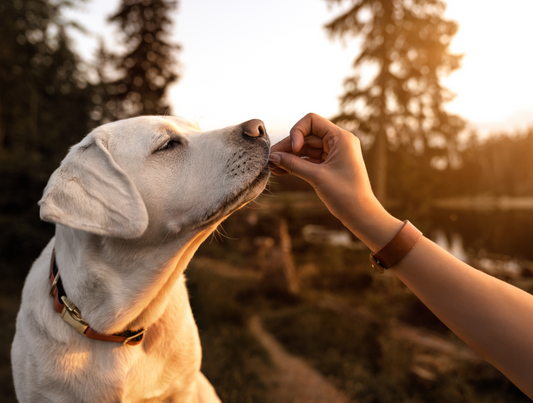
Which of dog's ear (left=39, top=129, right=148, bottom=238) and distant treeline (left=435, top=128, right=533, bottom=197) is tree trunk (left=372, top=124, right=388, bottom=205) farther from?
dog's ear (left=39, top=129, right=148, bottom=238)

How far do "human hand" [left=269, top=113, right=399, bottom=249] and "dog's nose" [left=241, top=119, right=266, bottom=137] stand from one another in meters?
0.19

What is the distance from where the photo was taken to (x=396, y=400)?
5074mm

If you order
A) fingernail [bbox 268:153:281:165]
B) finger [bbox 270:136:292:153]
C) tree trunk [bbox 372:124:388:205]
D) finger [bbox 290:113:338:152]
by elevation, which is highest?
finger [bbox 290:113:338:152]

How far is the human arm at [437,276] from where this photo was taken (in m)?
1.18

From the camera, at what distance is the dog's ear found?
1631 mm

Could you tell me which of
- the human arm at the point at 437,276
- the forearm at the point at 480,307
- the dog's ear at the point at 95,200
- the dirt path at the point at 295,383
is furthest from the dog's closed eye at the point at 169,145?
the dirt path at the point at 295,383

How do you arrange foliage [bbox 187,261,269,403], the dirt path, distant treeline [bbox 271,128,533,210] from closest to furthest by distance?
foliage [bbox 187,261,269,403]
the dirt path
distant treeline [bbox 271,128,533,210]

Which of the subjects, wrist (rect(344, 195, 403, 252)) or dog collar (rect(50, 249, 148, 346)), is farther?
dog collar (rect(50, 249, 148, 346))

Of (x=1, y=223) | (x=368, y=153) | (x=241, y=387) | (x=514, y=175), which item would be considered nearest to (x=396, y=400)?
(x=241, y=387)

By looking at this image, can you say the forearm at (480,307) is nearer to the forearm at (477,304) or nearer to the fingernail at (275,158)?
the forearm at (477,304)

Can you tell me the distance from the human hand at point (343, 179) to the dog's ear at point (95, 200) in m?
0.79

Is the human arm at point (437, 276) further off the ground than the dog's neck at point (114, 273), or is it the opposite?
the human arm at point (437, 276)

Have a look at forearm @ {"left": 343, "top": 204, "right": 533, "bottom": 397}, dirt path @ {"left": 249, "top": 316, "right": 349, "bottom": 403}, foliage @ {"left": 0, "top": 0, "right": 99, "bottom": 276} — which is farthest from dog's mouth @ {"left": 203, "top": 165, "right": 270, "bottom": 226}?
foliage @ {"left": 0, "top": 0, "right": 99, "bottom": 276}

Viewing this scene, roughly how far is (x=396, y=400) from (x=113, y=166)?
533 centimetres
